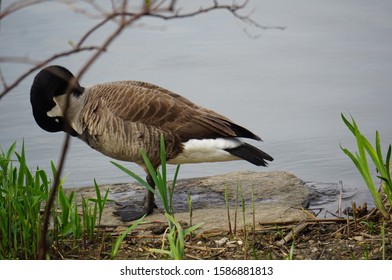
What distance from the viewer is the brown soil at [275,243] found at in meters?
2.81

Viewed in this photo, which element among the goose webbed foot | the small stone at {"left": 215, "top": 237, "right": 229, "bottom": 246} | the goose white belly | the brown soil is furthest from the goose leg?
the small stone at {"left": 215, "top": 237, "right": 229, "bottom": 246}

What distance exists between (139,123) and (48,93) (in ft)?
1.68

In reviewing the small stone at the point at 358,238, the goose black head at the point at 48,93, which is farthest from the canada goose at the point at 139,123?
the small stone at the point at 358,238

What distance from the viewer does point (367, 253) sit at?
2.67m

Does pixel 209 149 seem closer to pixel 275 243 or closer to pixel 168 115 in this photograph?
pixel 168 115

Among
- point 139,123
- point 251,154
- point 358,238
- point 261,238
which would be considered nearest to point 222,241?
point 261,238

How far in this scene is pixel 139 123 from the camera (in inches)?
148

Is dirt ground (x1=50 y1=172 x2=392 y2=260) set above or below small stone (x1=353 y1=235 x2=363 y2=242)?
below

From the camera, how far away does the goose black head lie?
150 inches

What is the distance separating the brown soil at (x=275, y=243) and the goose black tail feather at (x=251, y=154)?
573 millimetres

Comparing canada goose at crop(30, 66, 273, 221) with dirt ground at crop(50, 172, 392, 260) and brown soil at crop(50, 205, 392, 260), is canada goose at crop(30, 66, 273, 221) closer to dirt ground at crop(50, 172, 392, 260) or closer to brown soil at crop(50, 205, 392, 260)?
dirt ground at crop(50, 172, 392, 260)

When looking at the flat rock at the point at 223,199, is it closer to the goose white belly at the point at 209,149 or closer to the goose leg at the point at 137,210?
the goose leg at the point at 137,210
